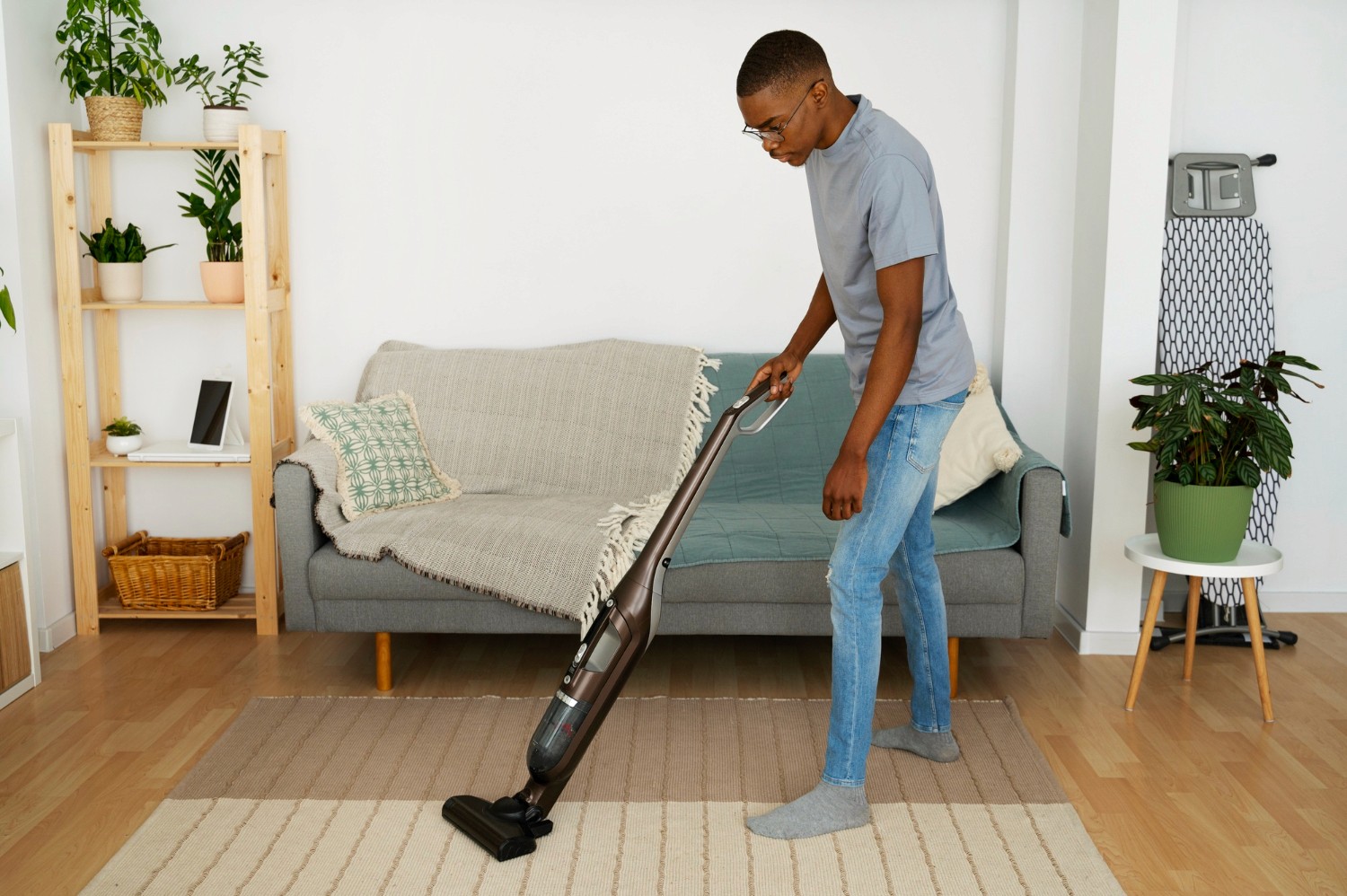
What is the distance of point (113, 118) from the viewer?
10.5 feet

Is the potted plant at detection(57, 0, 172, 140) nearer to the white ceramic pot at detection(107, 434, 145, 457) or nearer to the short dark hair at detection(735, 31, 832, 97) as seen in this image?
the white ceramic pot at detection(107, 434, 145, 457)

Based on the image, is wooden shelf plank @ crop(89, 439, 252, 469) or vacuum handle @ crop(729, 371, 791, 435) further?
wooden shelf plank @ crop(89, 439, 252, 469)

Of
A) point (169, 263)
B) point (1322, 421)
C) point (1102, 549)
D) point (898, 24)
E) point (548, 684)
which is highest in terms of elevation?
point (898, 24)

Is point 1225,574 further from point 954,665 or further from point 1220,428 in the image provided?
point 954,665

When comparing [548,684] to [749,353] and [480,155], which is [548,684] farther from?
[480,155]

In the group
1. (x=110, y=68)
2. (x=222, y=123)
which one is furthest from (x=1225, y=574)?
(x=110, y=68)

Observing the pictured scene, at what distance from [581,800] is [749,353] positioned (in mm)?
1610

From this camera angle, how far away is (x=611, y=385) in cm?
333

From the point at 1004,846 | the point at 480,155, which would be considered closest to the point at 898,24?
the point at 480,155

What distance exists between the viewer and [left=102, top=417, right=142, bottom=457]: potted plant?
335 cm

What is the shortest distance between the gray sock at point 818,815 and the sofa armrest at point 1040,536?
84cm

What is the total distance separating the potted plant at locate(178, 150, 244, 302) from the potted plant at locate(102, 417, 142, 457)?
448mm

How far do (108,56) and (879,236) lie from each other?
2.33 m

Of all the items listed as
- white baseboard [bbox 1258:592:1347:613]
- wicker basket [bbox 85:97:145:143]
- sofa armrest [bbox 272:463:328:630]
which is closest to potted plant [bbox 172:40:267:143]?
wicker basket [bbox 85:97:145:143]
